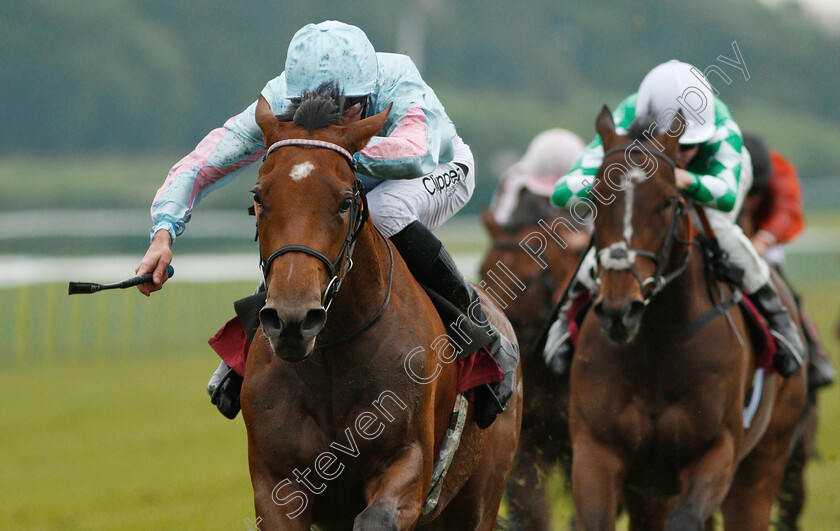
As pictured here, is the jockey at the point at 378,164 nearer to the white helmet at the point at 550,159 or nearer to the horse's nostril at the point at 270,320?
the horse's nostril at the point at 270,320

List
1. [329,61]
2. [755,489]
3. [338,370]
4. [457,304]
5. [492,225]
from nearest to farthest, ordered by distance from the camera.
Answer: [338,370]
[329,61]
[457,304]
[755,489]
[492,225]

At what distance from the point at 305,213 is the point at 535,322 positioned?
12.2 ft

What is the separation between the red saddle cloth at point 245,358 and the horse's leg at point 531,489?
6.66ft

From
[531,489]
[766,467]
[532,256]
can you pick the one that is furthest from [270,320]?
[532,256]

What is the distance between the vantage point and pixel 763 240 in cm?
650

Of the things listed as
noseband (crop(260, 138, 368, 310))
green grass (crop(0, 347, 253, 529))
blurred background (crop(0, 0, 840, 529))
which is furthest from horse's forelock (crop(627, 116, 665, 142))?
blurred background (crop(0, 0, 840, 529))

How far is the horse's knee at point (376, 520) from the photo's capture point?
2.98 m

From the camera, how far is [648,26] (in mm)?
25000

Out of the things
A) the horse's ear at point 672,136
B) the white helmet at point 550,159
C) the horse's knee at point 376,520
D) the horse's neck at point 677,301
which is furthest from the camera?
the white helmet at point 550,159

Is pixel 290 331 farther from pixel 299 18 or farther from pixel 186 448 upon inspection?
pixel 299 18

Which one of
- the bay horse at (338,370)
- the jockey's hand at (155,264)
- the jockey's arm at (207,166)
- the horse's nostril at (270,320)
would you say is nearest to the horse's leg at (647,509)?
the bay horse at (338,370)

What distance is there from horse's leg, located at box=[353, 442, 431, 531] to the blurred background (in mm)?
5621

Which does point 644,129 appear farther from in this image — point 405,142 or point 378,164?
point 378,164

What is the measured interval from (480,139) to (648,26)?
6251 millimetres
